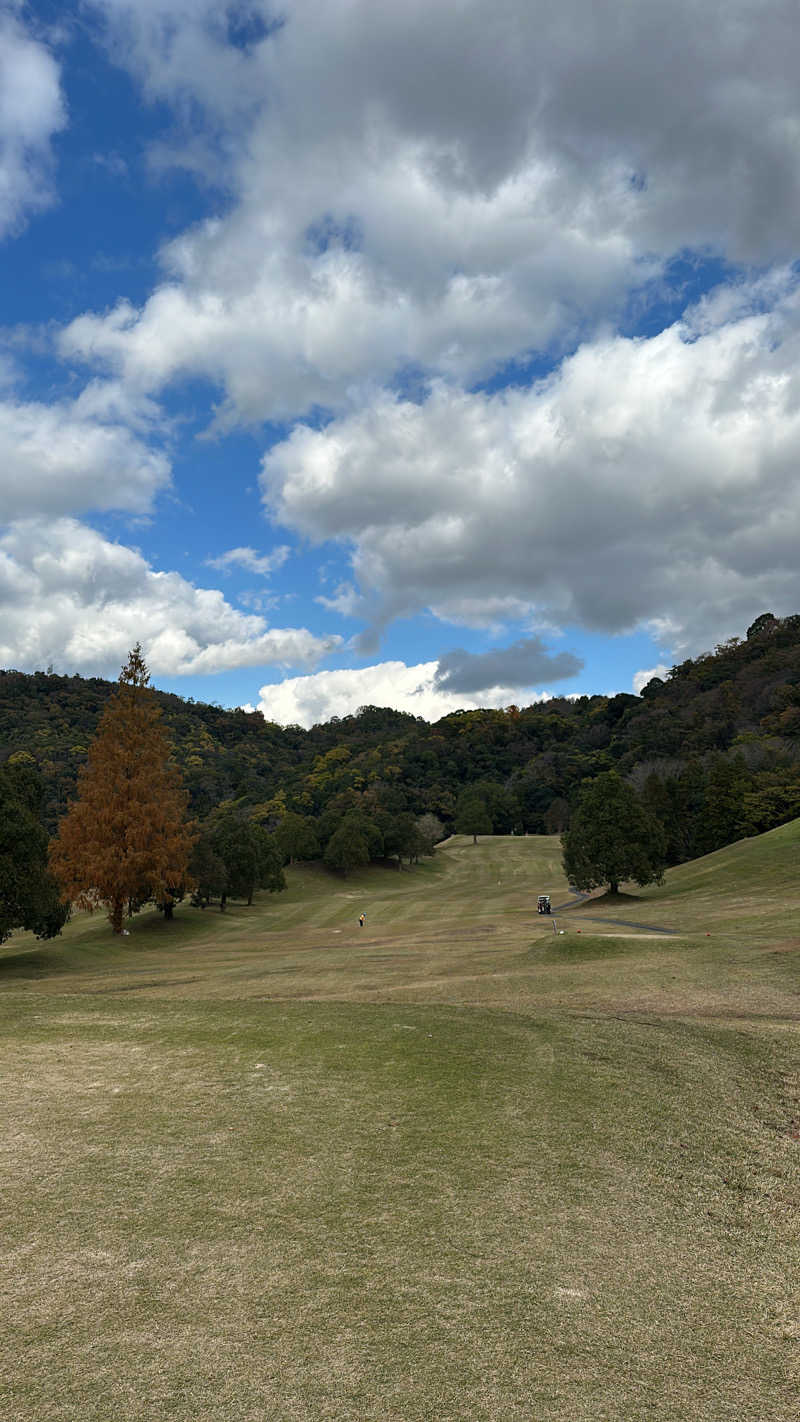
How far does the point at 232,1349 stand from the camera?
192 inches

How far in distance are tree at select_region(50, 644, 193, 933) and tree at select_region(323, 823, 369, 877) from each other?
37213 mm

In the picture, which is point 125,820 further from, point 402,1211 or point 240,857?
point 402,1211

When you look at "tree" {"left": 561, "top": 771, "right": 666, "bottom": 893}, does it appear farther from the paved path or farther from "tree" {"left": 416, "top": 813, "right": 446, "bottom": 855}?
"tree" {"left": 416, "top": 813, "right": 446, "bottom": 855}

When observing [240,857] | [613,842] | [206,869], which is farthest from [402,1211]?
[240,857]

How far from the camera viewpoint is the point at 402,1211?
22.3 ft

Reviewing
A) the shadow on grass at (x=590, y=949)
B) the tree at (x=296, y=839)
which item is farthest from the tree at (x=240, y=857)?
the shadow on grass at (x=590, y=949)

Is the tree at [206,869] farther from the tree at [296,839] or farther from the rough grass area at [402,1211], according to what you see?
the rough grass area at [402,1211]

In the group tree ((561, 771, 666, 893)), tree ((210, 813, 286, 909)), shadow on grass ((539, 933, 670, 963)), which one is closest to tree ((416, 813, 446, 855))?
tree ((210, 813, 286, 909))

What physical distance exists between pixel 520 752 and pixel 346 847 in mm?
65338

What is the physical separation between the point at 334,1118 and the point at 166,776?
3907 cm

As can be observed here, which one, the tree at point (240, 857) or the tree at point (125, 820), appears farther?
the tree at point (240, 857)

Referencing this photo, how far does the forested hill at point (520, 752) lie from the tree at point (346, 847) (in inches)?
225

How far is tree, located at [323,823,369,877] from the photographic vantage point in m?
82.9

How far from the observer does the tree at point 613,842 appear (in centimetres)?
5222
